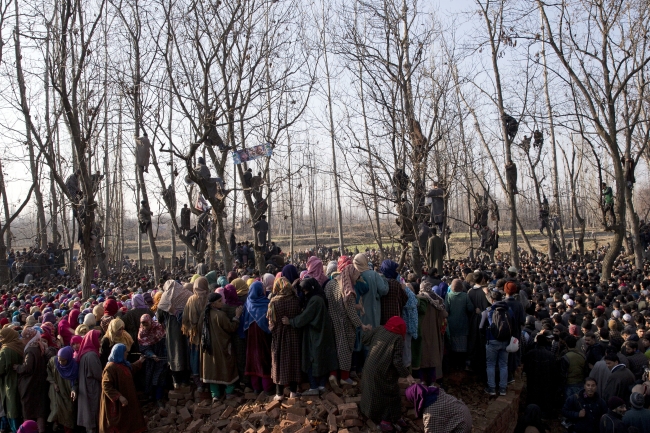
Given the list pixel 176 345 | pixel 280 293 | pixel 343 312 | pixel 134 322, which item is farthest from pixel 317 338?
pixel 134 322

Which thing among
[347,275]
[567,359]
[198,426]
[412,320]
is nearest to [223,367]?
[198,426]

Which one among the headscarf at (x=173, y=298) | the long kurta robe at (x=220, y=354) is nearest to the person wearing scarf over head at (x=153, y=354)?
the headscarf at (x=173, y=298)

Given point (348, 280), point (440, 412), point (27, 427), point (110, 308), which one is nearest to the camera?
point (440, 412)

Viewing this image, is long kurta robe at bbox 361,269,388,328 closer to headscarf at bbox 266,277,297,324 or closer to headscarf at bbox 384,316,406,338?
headscarf at bbox 384,316,406,338

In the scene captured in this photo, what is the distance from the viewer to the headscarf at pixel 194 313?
633cm

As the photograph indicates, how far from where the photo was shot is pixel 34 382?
638cm

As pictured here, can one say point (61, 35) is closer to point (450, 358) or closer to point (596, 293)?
point (450, 358)

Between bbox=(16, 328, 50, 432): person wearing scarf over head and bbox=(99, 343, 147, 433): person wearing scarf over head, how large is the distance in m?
1.05

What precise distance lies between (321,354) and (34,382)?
12.2 ft

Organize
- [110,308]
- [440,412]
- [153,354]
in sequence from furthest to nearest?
[110,308], [153,354], [440,412]

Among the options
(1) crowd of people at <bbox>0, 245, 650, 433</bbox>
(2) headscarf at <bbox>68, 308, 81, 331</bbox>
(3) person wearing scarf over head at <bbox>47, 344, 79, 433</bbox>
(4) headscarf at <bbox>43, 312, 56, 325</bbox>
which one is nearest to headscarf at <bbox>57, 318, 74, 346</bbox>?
(1) crowd of people at <bbox>0, 245, 650, 433</bbox>

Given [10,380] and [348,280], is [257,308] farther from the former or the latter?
[10,380]

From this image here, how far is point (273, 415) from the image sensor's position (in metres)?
5.62

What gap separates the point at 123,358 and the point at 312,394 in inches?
89.6
